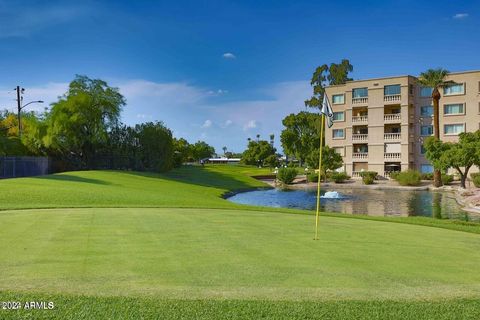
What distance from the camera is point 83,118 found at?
174 feet

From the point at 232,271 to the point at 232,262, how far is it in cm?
64

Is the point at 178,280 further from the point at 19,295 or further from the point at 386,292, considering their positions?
the point at 386,292

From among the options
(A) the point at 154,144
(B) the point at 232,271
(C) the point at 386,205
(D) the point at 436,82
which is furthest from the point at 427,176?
(B) the point at 232,271

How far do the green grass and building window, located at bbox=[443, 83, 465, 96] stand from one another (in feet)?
188

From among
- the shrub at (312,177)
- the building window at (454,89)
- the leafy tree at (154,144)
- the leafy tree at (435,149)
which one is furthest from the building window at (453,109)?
the leafy tree at (154,144)

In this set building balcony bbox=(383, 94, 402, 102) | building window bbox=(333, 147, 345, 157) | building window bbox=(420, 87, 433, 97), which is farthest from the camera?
building window bbox=(333, 147, 345, 157)

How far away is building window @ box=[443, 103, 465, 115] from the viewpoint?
6450 centimetres

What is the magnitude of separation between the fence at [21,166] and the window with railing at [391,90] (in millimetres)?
Result: 49037

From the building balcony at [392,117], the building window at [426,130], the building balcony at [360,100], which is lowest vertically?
the building window at [426,130]

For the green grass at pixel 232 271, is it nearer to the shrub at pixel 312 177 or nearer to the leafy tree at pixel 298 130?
the shrub at pixel 312 177

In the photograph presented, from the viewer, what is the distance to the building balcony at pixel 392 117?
223 feet

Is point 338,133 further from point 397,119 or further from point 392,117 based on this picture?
point 397,119

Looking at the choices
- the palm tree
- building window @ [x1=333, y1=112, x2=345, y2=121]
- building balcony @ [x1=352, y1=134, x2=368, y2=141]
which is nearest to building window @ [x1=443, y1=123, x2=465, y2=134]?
the palm tree

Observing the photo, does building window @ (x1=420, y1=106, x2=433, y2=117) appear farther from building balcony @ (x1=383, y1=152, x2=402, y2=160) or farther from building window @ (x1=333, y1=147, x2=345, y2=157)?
building window @ (x1=333, y1=147, x2=345, y2=157)
